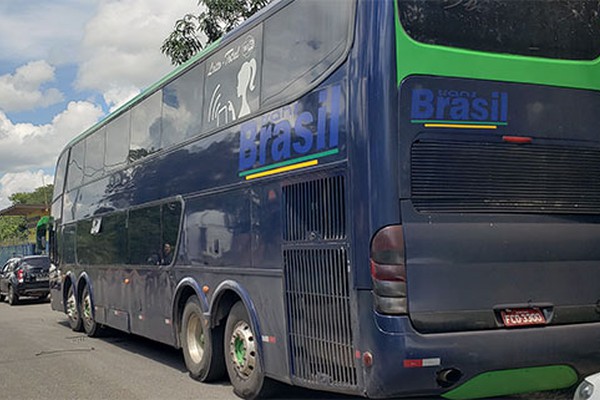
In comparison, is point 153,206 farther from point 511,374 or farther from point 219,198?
point 511,374

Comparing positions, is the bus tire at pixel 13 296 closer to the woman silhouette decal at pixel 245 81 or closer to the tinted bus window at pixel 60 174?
the tinted bus window at pixel 60 174

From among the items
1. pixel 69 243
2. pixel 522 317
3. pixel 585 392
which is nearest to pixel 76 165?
pixel 69 243

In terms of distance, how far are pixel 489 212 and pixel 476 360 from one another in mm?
1165

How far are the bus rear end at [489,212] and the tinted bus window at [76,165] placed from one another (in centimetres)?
1026

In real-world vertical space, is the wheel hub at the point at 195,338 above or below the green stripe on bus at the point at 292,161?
below

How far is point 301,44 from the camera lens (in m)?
6.26

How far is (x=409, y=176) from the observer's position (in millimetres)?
5191

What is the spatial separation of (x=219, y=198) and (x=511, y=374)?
12.3 ft

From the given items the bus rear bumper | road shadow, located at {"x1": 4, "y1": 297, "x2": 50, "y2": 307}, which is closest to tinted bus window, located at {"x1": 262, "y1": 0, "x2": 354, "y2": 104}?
the bus rear bumper

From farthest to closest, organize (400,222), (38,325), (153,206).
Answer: (38,325) → (153,206) → (400,222)

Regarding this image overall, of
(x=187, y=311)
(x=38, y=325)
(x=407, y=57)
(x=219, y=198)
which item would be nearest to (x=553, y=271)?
(x=407, y=57)

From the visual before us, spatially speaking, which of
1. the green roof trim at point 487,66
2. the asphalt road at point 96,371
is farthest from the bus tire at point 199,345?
the green roof trim at point 487,66

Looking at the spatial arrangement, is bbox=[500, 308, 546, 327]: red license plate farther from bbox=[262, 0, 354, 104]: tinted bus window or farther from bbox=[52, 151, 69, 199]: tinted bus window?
bbox=[52, 151, 69, 199]: tinted bus window

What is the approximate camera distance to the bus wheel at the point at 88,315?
1309 centimetres
